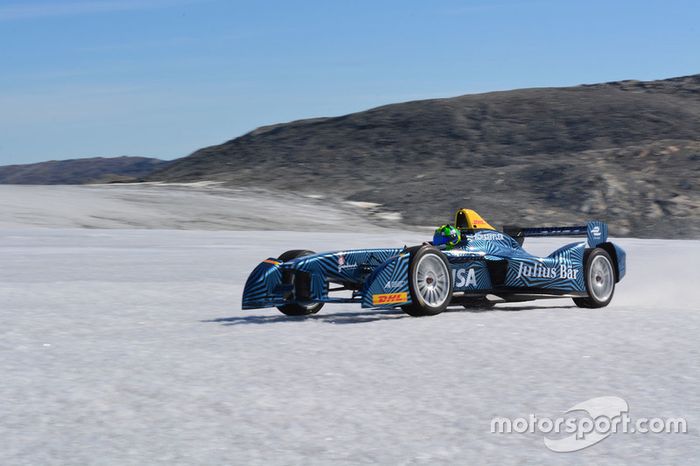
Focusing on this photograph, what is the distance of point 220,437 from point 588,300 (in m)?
8.12

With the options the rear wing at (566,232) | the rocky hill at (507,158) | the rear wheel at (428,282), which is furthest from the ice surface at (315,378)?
the rocky hill at (507,158)

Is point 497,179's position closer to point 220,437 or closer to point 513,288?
point 513,288

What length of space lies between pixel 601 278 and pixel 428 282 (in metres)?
3.09

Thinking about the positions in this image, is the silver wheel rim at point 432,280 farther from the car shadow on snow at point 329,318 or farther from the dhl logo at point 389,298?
the car shadow on snow at point 329,318

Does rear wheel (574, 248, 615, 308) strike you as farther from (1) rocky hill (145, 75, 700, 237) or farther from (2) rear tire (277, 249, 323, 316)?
(1) rocky hill (145, 75, 700, 237)

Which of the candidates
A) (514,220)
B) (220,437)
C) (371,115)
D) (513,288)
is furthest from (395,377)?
(371,115)

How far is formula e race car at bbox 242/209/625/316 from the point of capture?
1051cm

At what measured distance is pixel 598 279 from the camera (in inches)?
505

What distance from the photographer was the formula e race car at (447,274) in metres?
10.5

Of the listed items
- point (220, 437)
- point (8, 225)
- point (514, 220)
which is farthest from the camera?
point (514, 220)

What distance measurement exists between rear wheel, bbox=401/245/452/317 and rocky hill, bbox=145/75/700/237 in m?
33.8

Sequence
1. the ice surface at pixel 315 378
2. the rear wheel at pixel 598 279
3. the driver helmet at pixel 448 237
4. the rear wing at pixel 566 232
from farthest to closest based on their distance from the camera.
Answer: the rear wing at pixel 566 232
the rear wheel at pixel 598 279
the driver helmet at pixel 448 237
the ice surface at pixel 315 378

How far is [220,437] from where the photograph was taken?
5.29 meters

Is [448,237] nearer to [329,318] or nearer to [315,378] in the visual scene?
[329,318]
